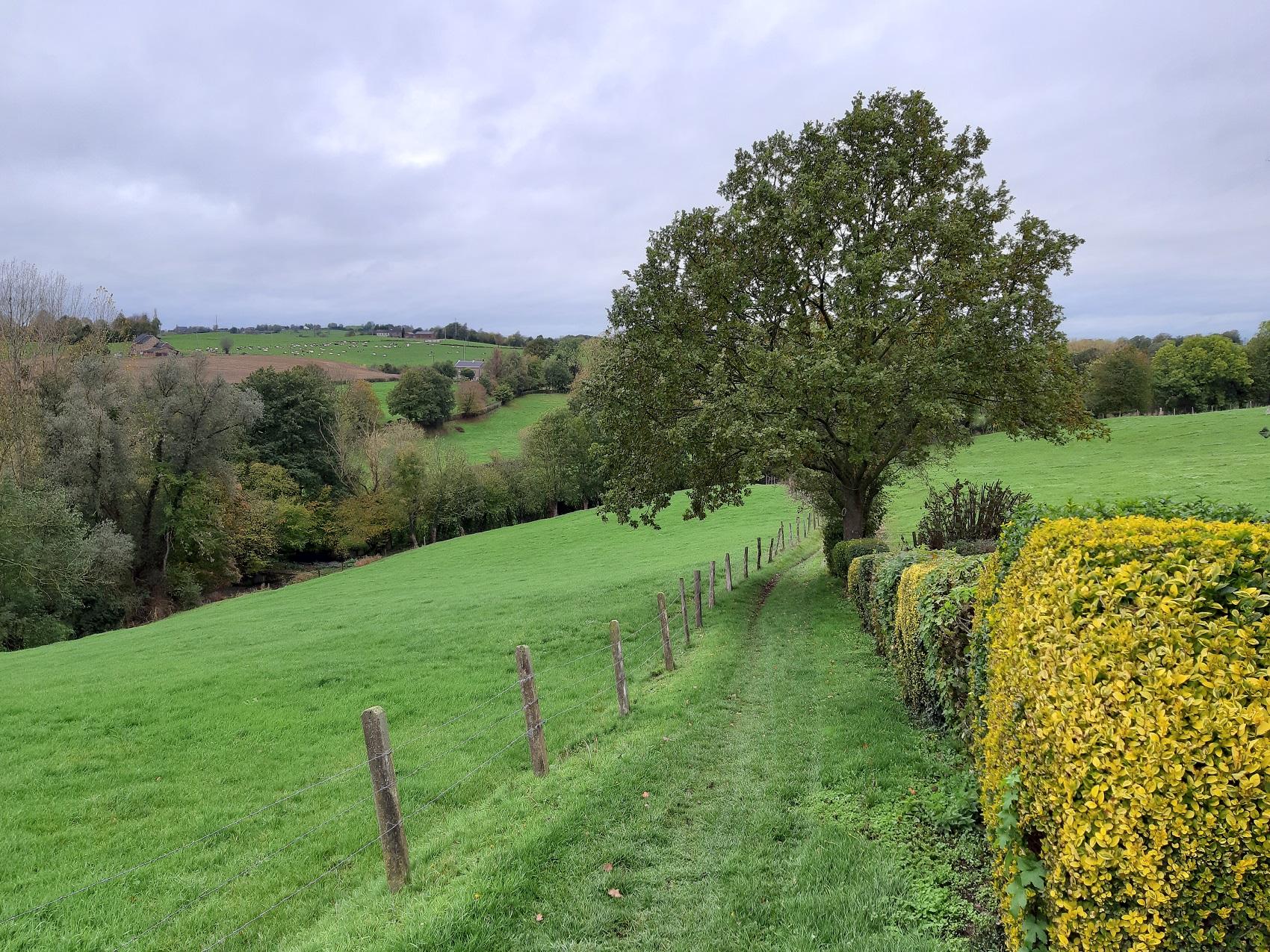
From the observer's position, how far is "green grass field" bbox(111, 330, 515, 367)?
328 feet

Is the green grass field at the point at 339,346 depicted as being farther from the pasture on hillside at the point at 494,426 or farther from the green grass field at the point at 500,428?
the green grass field at the point at 500,428

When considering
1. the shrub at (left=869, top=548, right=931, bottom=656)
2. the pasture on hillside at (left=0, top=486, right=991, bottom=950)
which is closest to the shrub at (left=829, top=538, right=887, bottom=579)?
the pasture on hillside at (left=0, top=486, right=991, bottom=950)

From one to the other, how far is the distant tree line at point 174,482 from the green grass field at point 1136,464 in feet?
84.9

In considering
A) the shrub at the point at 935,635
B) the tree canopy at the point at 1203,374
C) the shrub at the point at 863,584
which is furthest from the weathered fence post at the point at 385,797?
the tree canopy at the point at 1203,374

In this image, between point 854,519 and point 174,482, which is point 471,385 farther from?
point 854,519

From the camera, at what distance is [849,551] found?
18.6 meters

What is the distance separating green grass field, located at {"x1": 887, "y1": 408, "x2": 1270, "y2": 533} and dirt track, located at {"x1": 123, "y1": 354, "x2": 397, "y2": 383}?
49.2 metres

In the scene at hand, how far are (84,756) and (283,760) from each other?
3.09 meters

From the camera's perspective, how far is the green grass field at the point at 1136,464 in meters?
30.6

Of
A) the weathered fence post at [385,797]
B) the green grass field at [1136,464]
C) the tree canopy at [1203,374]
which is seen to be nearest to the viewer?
the weathered fence post at [385,797]

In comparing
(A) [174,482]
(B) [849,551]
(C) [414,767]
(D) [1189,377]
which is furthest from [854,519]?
(D) [1189,377]

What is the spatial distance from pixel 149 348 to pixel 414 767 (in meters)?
73.0

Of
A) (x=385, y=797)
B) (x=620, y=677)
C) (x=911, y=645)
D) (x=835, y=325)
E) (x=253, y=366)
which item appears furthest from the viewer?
(x=253, y=366)

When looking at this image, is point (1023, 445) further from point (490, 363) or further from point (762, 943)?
point (490, 363)
